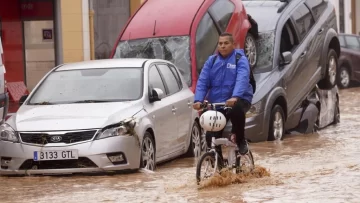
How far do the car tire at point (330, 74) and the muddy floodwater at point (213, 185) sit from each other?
5.14 m

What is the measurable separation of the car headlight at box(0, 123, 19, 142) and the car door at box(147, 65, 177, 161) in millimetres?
1703

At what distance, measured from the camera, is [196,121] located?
1528 centimetres

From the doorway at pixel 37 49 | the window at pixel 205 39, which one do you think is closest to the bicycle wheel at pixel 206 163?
the window at pixel 205 39

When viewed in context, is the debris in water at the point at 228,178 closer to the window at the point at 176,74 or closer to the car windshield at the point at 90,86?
the car windshield at the point at 90,86

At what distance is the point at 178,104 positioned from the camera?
1443 cm

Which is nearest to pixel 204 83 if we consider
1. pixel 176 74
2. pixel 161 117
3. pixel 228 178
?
pixel 228 178

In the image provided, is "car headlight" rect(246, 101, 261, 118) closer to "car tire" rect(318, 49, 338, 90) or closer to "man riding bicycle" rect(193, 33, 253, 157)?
"car tire" rect(318, 49, 338, 90)

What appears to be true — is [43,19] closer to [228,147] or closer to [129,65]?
[129,65]

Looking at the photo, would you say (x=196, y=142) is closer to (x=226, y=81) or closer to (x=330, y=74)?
(x=226, y=81)

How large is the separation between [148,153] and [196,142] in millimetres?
2354

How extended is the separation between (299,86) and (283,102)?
90 centimetres

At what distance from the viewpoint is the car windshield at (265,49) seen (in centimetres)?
1805

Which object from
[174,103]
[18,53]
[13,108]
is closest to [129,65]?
[174,103]

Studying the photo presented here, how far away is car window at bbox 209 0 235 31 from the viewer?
58.9 ft
